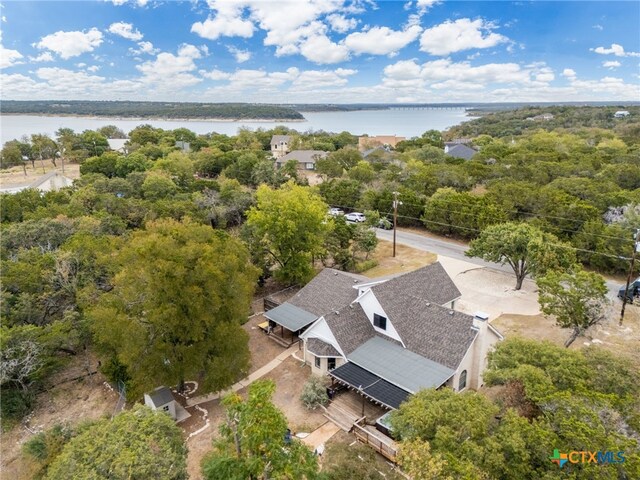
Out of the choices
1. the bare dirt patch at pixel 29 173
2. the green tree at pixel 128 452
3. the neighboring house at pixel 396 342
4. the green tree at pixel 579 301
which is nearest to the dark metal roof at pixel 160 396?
the green tree at pixel 128 452

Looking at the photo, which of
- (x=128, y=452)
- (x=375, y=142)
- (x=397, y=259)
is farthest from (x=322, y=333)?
(x=375, y=142)

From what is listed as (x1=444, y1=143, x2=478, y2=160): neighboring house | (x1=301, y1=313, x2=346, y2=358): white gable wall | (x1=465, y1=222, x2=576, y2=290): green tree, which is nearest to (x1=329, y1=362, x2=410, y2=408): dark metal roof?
(x1=301, y1=313, x2=346, y2=358): white gable wall

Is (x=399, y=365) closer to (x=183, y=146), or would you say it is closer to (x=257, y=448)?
(x=257, y=448)

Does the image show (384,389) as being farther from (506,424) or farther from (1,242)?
(1,242)

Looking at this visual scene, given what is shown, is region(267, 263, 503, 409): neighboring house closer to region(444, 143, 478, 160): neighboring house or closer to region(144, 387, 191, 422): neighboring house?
region(144, 387, 191, 422): neighboring house

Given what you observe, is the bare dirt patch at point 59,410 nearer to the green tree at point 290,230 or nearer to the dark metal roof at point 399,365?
the dark metal roof at point 399,365

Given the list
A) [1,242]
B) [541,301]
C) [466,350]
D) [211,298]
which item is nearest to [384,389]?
[466,350]
